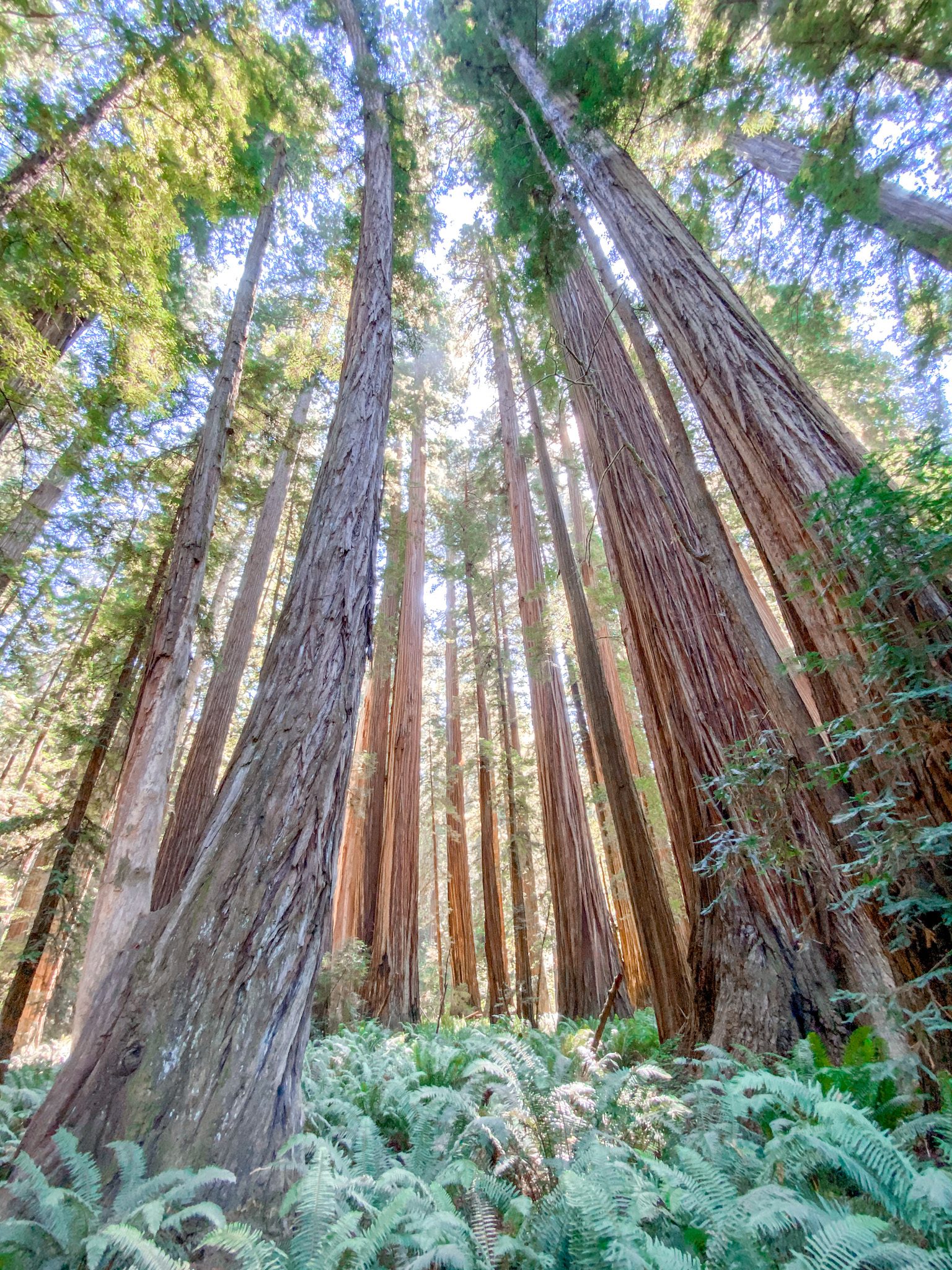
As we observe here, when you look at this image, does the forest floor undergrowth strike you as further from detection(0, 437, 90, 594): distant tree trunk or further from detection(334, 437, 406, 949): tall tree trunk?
detection(334, 437, 406, 949): tall tree trunk

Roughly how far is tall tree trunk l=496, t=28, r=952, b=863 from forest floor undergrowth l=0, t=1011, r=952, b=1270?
0.64m

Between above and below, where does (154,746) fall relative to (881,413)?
below

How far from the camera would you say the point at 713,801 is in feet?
8.29

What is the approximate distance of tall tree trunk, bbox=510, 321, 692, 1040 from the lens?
327cm

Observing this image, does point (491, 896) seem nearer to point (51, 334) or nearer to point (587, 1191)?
point (587, 1191)

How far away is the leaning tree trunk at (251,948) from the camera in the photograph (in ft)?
5.32

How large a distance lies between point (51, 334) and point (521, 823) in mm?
10538

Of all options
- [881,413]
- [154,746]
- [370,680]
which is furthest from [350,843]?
[881,413]

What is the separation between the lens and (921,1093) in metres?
1.55

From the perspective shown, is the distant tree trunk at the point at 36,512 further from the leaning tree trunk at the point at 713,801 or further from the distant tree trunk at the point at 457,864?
the distant tree trunk at the point at 457,864

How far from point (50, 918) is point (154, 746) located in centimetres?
217

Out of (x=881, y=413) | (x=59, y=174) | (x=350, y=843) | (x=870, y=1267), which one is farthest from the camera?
(x=350, y=843)

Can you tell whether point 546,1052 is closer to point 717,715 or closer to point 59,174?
point 717,715

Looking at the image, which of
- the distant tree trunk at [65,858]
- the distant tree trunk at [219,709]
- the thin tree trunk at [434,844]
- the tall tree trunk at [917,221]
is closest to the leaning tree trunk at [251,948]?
the distant tree trunk at [65,858]
